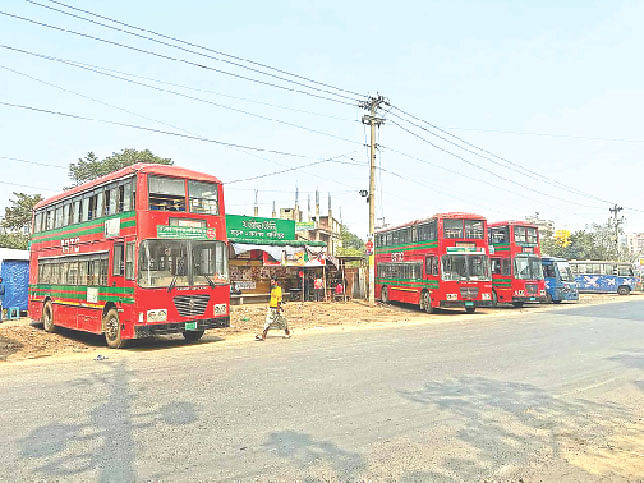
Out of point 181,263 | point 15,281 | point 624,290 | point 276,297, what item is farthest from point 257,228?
point 624,290

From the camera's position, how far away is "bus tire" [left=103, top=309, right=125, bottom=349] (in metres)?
12.5

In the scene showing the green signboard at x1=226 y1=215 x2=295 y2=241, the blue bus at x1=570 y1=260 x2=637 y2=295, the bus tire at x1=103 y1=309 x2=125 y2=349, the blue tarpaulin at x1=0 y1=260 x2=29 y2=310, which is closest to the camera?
the bus tire at x1=103 y1=309 x2=125 y2=349

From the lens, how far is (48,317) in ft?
54.0

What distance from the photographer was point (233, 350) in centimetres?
1217

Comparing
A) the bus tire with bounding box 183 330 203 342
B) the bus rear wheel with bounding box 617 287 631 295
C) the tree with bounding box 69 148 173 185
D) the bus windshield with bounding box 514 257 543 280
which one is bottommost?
the bus rear wheel with bounding box 617 287 631 295

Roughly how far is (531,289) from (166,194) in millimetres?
22910

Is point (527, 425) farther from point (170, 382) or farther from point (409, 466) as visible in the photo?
point (170, 382)

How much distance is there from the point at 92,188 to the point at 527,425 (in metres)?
12.8

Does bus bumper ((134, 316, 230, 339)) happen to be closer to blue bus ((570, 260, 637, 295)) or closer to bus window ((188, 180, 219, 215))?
bus window ((188, 180, 219, 215))

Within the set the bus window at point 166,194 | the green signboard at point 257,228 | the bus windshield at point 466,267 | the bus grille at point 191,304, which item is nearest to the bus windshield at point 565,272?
the bus windshield at point 466,267

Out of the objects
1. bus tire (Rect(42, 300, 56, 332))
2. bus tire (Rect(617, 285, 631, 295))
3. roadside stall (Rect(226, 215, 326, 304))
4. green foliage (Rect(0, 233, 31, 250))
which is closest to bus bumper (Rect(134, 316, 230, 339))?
bus tire (Rect(42, 300, 56, 332))

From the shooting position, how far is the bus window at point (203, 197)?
12893 mm

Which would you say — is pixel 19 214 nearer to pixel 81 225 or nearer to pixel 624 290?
pixel 81 225

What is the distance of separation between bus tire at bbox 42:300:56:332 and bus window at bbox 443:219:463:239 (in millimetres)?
16172
